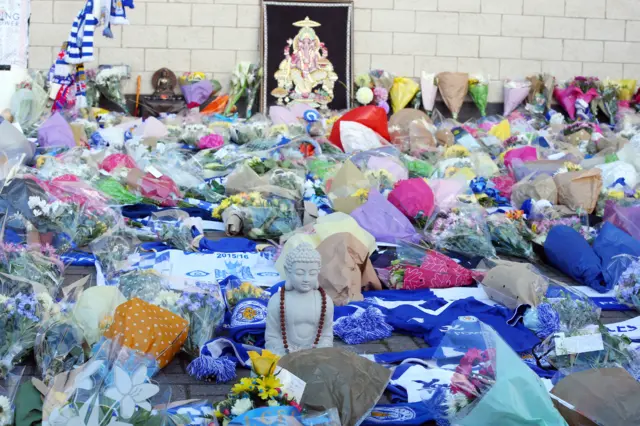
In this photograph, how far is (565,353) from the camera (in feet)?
12.6

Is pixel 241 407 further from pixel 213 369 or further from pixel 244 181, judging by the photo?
pixel 244 181

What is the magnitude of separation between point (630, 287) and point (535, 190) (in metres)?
1.87

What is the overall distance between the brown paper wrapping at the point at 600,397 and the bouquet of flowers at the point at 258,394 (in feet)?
3.34

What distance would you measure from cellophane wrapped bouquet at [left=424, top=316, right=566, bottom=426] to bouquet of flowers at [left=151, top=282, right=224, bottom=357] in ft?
4.16

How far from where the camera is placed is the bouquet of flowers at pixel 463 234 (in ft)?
19.0

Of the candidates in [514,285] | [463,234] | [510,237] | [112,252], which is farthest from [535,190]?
[112,252]

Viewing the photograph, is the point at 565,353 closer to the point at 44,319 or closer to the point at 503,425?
the point at 503,425

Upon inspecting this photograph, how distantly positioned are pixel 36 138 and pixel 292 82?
3372 mm

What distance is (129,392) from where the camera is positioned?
9.35 ft

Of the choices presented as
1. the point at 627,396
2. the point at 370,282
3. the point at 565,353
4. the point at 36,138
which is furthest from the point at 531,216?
the point at 36,138

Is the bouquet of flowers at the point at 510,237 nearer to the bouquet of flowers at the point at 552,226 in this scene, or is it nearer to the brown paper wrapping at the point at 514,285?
the bouquet of flowers at the point at 552,226

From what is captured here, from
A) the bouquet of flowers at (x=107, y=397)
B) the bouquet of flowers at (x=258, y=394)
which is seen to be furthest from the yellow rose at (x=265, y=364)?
the bouquet of flowers at (x=107, y=397)

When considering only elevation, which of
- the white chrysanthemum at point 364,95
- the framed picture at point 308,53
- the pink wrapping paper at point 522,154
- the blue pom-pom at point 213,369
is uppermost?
the framed picture at point 308,53

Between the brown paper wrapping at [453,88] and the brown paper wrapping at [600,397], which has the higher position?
the brown paper wrapping at [453,88]
